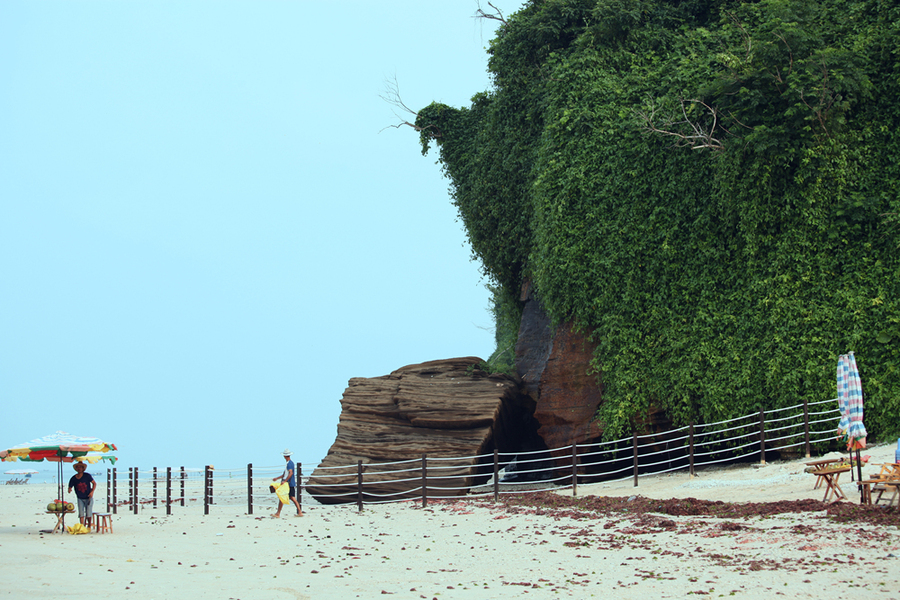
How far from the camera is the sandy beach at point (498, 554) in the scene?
23.3 ft

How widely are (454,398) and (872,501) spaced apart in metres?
9.74

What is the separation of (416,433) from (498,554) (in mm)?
8467

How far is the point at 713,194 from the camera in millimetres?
16172

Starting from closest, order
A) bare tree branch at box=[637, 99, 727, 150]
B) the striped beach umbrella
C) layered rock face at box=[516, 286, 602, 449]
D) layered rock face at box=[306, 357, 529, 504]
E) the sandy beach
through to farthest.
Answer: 1. the sandy beach
2. the striped beach umbrella
3. bare tree branch at box=[637, 99, 727, 150]
4. layered rock face at box=[306, 357, 529, 504]
5. layered rock face at box=[516, 286, 602, 449]

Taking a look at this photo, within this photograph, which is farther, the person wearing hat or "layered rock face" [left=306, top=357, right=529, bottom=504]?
"layered rock face" [left=306, top=357, right=529, bottom=504]

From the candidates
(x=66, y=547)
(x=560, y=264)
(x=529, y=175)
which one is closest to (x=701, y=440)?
(x=560, y=264)

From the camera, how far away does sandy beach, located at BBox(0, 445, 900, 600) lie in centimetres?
709

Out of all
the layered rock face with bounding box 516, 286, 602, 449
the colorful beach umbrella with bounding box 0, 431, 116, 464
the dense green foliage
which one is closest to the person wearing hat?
the colorful beach umbrella with bounding box 0, 431, 116, 464

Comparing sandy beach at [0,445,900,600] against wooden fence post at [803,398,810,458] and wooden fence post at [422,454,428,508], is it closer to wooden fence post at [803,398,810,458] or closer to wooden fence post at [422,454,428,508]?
wooden fence post at [803,398,810,458]

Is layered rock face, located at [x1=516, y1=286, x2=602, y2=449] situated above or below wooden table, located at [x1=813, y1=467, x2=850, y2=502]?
above

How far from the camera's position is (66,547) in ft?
36.1

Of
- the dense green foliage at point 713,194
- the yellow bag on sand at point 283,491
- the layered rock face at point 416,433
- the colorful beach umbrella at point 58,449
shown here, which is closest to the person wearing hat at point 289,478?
the yellow bag on sand at point 283,491

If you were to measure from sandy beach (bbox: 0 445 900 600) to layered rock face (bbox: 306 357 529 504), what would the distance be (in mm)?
2509

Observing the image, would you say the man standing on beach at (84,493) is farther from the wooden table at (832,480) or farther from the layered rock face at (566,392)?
the wooden table at (832,480)
